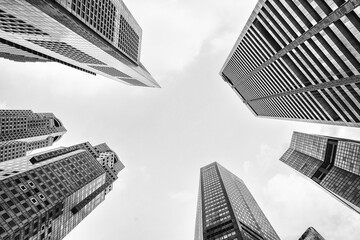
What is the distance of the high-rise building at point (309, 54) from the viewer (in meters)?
53.9

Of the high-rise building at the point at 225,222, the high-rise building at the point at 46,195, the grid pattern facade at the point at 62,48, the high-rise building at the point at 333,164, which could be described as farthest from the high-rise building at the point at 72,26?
the high-rise building at the point at 333,164

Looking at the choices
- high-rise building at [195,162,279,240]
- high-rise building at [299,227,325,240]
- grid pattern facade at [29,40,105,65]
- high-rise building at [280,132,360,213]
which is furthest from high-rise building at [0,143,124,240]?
high-rise building at [280,132,360,213]

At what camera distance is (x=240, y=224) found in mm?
98375

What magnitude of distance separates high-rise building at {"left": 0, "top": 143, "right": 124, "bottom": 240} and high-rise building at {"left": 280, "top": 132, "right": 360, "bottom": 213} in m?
128

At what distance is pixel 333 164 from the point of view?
161125 millimetres

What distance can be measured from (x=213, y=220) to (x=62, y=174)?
64.0 meters

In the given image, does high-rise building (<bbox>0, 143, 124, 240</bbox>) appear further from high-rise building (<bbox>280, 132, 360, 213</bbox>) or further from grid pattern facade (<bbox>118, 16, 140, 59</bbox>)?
high-rise building (<bbox>280, 132, 360, 213</bbox>)

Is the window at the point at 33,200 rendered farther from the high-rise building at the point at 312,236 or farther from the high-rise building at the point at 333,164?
the high-rise building at the point at 333,164

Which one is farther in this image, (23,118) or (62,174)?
(23,118)

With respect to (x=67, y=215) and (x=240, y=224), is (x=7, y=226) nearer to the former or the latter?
(x=67, y=215)

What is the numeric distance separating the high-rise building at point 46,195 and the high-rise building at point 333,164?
128100mm

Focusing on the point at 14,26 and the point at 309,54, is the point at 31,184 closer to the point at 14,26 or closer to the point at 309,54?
the point at 14,26

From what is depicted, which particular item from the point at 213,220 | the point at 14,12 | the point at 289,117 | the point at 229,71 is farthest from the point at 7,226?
the point at 229,71

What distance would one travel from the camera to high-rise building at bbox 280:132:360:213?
136 m
